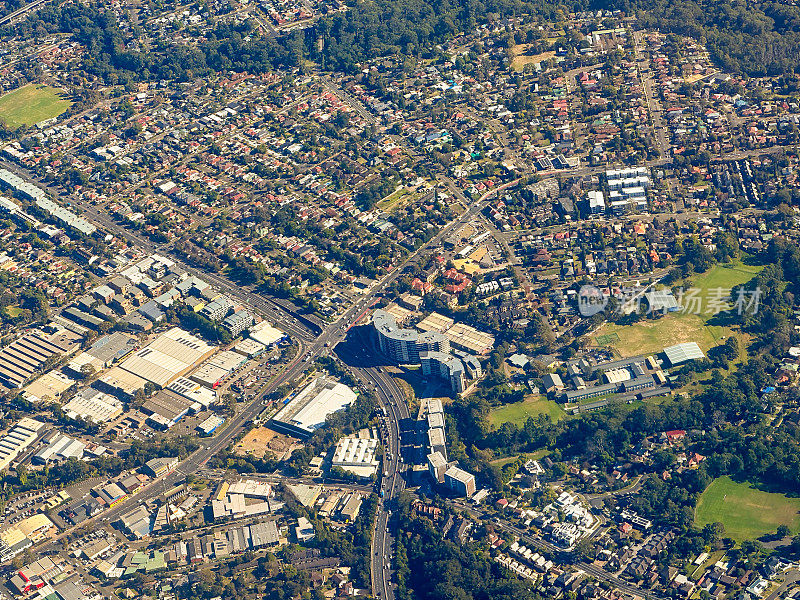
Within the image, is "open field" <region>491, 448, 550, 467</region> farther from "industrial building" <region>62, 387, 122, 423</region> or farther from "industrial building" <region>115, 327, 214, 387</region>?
"industrial building" <region>62, 387, 122, 423</region>

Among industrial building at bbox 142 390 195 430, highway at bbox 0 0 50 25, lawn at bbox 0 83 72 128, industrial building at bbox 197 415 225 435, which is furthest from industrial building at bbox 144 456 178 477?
highway at bbox 0 0 50 25

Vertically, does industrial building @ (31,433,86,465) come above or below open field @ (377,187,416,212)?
below

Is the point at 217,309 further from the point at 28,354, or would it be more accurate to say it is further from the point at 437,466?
the point at 437,466

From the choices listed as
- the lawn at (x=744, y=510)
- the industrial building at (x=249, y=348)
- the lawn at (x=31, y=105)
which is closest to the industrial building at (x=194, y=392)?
the industrial building at (x=249, y=348)

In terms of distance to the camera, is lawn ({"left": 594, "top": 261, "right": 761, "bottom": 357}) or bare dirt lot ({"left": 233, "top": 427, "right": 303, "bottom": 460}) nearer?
bare dirt lot ({"left": 233, "top": 427, "right": 303, "bottom": 460})

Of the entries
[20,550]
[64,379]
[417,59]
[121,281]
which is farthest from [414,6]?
[20,550]

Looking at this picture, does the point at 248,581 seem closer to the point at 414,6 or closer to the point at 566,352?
the point at 566,352
